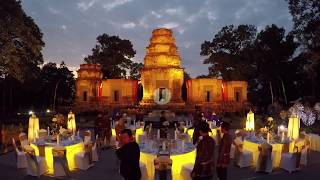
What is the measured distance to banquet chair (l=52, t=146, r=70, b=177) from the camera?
977 centimetres

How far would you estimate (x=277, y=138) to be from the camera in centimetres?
1180

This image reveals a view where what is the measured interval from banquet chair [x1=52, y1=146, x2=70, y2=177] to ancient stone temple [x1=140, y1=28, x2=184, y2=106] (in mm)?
26787

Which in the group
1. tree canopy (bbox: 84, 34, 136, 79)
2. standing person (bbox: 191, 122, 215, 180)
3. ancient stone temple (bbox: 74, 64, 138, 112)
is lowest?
standing person (bbox: 191, 122, 215, 180)

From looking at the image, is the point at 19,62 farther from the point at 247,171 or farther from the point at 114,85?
the point at 114,85

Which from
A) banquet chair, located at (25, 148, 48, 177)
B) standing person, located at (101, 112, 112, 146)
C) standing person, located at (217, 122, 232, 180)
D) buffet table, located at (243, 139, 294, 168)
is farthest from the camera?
standing person, located at (101, 112, 112, 146)

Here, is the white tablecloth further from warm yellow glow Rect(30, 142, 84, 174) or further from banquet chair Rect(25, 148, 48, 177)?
banquet chair Rect(25, 148, 48, 177)

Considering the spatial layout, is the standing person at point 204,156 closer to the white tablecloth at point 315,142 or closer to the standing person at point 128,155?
the standing person at point 128,155

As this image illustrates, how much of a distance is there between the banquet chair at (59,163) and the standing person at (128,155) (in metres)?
4.38

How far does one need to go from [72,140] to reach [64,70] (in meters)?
36.8

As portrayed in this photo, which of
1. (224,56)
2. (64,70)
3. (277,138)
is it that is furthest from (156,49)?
(277,138)

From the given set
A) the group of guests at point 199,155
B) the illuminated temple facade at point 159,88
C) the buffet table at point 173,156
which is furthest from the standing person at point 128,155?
the illuminated temple facade at point 159,88

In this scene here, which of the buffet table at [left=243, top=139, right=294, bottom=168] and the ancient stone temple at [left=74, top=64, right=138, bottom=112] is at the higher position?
the ancient stone temple at [left=74, top=64, right=138, bottom=112]

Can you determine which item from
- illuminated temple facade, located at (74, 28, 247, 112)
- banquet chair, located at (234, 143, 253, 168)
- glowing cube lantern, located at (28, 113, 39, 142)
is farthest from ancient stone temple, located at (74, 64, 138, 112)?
banquet chair, located at (234, 143, 253, 168)

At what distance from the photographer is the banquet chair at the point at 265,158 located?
1019 cm
